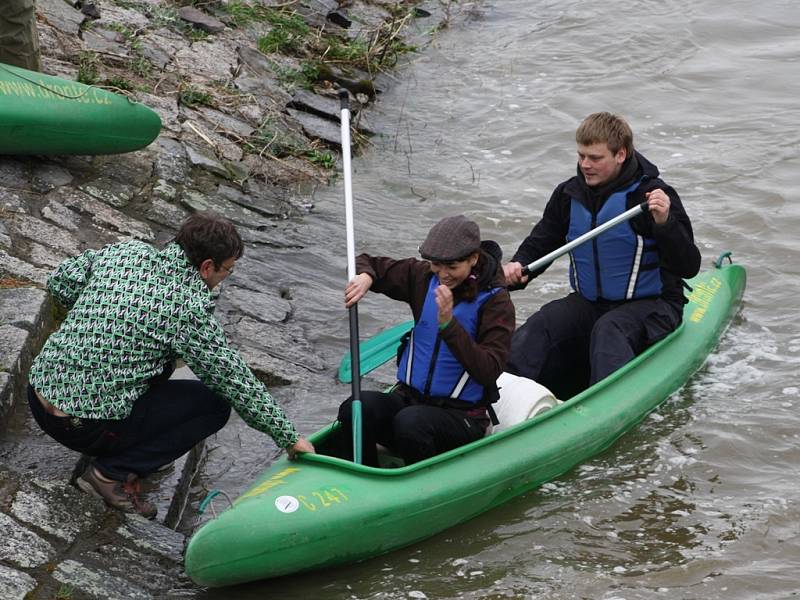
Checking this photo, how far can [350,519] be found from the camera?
3.87 meters

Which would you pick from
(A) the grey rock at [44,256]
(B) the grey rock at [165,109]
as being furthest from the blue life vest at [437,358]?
(B) the grey rock at [165,109]

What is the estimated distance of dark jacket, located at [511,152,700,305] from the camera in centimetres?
489

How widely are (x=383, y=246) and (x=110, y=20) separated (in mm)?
3004

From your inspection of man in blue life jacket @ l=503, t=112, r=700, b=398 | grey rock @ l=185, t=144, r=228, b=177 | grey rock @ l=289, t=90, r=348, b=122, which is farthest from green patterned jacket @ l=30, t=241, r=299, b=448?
grey rock @ l=289, t=90, r=348, b=122

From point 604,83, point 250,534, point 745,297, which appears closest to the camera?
point 250,534

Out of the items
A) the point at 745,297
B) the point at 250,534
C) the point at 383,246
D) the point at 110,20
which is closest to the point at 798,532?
the point at 250,534

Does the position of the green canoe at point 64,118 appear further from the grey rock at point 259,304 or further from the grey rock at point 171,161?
the grey rock at point 259,304

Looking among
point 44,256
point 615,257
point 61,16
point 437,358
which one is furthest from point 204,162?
point 437,358

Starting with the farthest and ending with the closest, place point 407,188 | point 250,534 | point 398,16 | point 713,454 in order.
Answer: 1. point 398,16
2. point 407,188
3. point 713,454
4. point 250,534

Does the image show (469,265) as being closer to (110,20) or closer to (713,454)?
(713,454)

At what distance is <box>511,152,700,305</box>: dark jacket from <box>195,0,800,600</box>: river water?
0.74 m

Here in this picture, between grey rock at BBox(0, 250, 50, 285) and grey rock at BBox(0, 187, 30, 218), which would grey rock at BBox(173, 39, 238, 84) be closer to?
grey rock at BBox(0, 187, 30, 218)

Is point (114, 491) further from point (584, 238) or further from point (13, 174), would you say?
point (13, 174)

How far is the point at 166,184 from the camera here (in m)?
6.93
